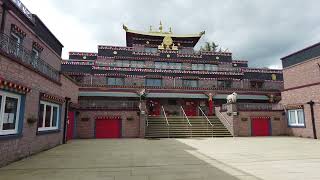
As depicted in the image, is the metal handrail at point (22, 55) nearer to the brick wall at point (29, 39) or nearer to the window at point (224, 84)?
the brick wall at point (29, 39)

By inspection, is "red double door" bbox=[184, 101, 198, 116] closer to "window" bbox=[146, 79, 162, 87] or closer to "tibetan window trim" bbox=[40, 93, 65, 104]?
"window" bbox=[146, 79, 162, 87]

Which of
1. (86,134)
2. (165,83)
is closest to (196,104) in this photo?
(165,83)

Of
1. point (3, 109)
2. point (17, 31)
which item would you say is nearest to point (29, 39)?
point (17, 31)

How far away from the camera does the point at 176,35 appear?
Result: 3769 cm

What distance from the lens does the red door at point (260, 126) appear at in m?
22.4

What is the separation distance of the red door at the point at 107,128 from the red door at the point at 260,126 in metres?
13.3

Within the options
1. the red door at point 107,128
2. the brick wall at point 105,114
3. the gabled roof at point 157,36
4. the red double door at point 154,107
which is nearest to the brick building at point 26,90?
the brick wall at point 105,114

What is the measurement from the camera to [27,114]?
9.87 metres

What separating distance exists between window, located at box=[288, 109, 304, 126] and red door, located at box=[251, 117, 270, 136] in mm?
2057

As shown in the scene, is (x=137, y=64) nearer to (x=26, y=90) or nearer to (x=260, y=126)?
(x=260, y=126)

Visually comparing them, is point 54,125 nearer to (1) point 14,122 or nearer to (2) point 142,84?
(1) point 14,122

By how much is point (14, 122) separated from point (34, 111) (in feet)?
5.05

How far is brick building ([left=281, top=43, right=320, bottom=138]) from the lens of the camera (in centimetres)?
1933

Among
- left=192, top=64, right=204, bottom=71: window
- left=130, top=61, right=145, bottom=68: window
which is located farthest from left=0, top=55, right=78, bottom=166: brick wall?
left=192, top=64, right=204, bottom=71: window
